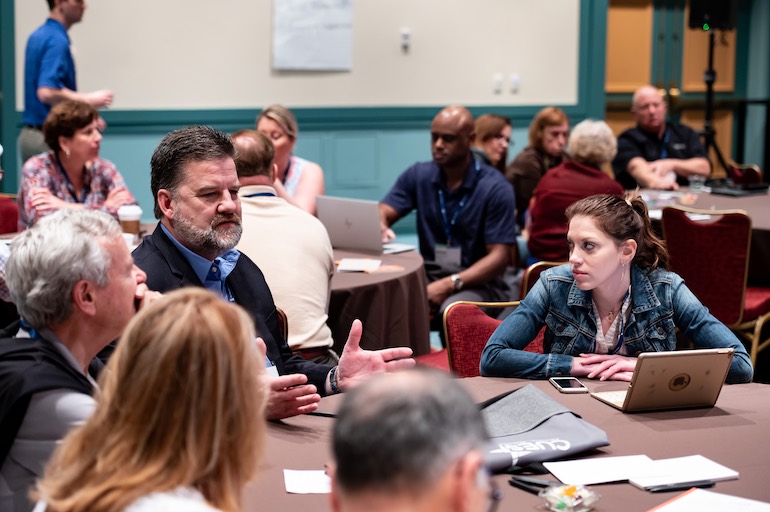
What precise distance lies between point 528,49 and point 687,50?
206 cm

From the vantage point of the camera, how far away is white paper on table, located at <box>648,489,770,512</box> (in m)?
1.83

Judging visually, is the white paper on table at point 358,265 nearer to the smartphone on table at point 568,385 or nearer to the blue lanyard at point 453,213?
the blue lanyard at point 453,213

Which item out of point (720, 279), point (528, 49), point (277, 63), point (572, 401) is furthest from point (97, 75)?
point (572, 401)

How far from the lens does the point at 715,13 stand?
28.6ft

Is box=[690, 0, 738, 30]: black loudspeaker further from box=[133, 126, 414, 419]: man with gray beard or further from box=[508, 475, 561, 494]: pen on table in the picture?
box=[508, 475, 561, 494]: pen on table

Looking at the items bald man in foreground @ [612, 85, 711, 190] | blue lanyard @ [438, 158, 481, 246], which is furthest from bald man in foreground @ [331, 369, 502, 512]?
bald man in foreground @ [612, 85, 711, 190]

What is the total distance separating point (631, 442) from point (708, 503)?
0.36m

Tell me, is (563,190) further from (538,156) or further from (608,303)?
(608,303)

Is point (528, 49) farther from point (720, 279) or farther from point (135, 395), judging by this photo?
point (135, 395)

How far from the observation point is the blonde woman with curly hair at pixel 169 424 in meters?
1.35

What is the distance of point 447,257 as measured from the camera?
520 centimetres

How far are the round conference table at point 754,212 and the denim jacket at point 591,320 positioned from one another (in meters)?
2.67

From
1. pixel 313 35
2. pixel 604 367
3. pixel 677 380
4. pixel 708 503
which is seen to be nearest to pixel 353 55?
pixel 313 35

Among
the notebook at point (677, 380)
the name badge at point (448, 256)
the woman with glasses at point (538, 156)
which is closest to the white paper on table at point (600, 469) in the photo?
the notebook at point (677, 380)
